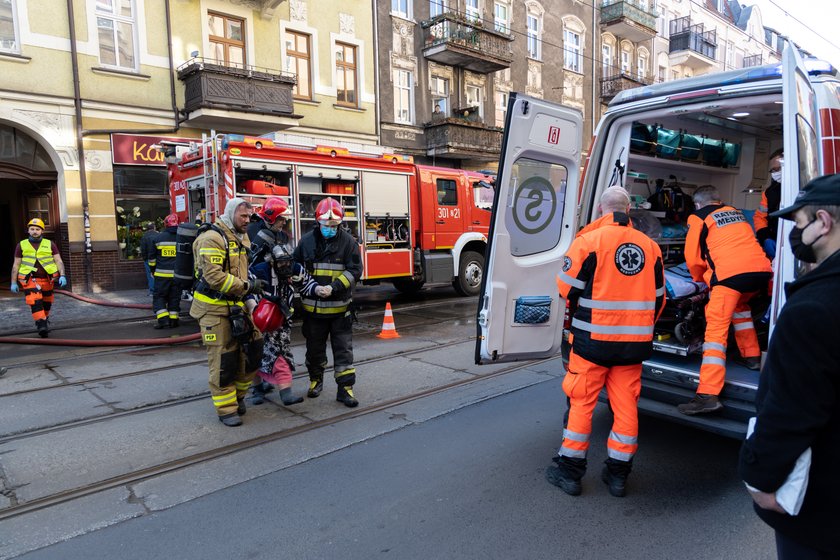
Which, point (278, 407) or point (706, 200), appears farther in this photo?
point (278, 407)

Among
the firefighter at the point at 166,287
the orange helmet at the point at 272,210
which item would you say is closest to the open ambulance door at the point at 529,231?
the orange helmet at the point at 272,210

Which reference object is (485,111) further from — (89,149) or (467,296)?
(89,149)

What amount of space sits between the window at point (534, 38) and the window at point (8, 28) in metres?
18.3

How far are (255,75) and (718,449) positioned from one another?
1416 cm

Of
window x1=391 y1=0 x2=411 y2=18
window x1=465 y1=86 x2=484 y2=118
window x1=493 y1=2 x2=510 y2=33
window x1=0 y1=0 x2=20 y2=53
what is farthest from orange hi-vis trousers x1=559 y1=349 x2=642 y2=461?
window x1=493 y1=2 x2=510 y2=33

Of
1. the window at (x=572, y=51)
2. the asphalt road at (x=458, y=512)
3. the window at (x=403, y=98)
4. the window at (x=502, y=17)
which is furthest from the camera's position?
the window at (x=572, y=51)

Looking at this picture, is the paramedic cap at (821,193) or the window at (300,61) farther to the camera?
the window at (300,61)

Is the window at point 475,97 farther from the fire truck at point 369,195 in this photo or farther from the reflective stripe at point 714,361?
the reflective stripe at point 714,361

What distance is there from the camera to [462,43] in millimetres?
19766

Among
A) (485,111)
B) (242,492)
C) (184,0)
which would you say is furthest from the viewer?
(485,111)

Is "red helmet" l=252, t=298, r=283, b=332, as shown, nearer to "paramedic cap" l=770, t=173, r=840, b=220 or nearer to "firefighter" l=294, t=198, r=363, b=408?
"firefighter" l=294, t=198, r=363, b=408

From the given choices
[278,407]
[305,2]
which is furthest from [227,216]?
[305,2]

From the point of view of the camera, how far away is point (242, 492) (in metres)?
3.50

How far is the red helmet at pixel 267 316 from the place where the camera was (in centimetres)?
478
